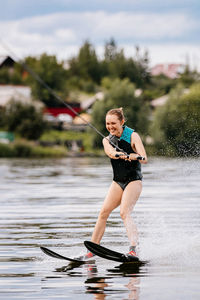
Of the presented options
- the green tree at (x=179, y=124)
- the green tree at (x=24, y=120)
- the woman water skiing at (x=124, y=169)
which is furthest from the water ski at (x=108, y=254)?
the green tree at (x=24, y=120)

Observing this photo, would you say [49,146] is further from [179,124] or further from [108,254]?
[108,254]

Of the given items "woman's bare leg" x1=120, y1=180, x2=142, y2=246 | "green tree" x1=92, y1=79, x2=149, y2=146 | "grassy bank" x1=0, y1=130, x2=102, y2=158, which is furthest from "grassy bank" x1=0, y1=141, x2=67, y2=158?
"woman's bare leg" x1=120, y1=180, x2=142, y2=246

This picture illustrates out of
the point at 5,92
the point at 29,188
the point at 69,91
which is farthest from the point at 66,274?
the point at 69,91

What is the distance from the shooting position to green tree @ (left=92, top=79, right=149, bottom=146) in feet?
243

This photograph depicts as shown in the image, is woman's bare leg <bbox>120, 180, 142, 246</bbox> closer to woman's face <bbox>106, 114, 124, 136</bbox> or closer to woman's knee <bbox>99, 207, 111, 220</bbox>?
woman's knee <bbox>99, 207, 111, 220</bbox>

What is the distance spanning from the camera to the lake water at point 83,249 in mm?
6995

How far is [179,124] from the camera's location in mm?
60562

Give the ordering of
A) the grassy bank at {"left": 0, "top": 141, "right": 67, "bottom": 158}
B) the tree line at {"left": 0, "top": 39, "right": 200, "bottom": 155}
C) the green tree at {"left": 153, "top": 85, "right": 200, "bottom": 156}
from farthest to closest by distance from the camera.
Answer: the grassy bank at {"left": 0, "top": 141, "right": 67, "bottom": 158}, the tree line at {"left": 0, "top": 39, "right": 200, "bottom": 155}, the green tree at {"left": 153, "top": 85, "right": 200, "bottom": 156}

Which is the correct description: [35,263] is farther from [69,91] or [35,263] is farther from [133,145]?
[69,91]

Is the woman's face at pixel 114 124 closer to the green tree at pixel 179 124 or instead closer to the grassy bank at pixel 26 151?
the green tree at pixel 179 124

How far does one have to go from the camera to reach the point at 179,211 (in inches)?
586

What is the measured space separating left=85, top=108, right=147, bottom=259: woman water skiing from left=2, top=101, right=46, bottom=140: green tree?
6963cm

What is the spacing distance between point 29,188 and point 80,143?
60.9m

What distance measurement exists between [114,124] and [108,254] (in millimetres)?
1333
